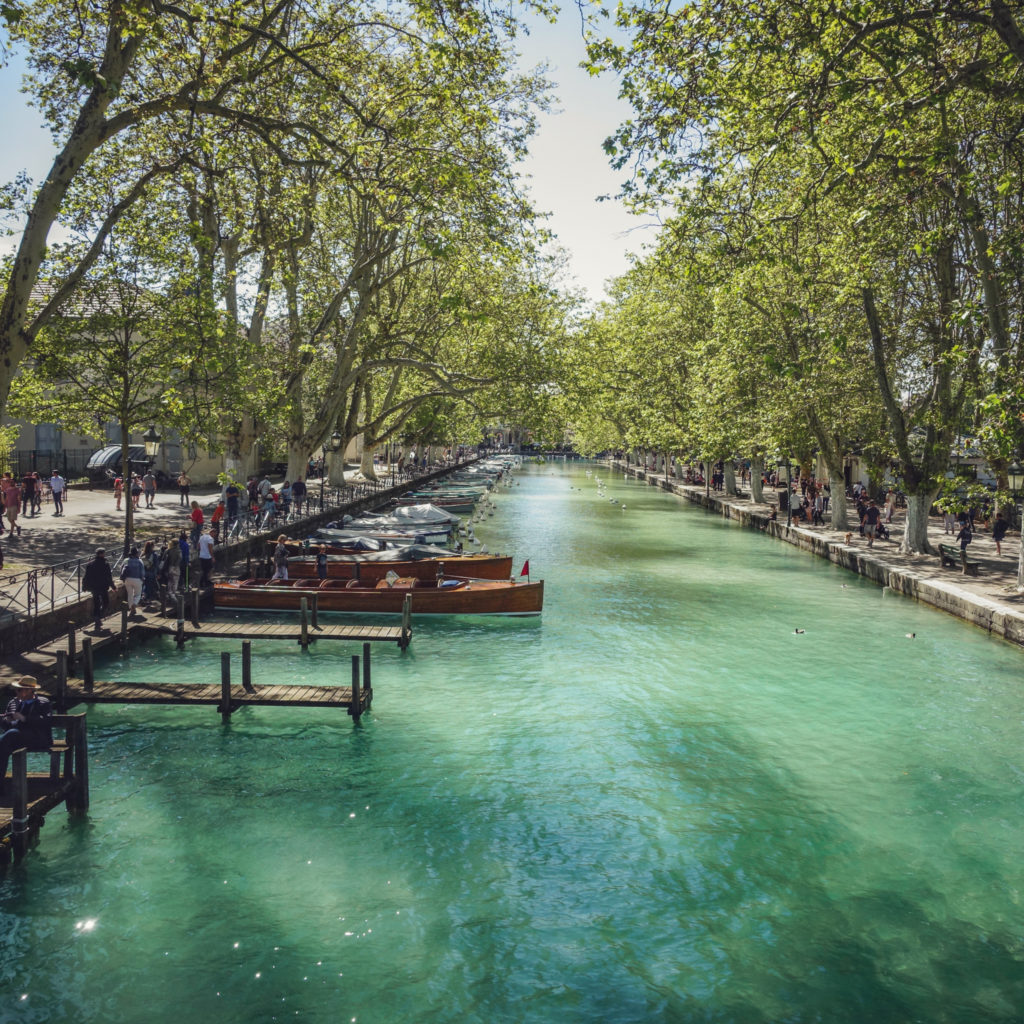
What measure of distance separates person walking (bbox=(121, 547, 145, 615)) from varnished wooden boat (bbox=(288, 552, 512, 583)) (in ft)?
19.8

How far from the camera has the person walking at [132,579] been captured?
18.8 metres

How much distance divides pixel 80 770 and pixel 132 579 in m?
9.02

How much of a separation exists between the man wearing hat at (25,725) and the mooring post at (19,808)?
1.87 ft

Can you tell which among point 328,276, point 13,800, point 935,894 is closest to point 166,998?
point 13,800

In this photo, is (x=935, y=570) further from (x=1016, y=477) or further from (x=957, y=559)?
(x=1016, y=477)

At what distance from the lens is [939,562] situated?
26.9 m

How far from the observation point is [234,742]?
13250 millimetres

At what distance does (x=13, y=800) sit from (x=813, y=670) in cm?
1428

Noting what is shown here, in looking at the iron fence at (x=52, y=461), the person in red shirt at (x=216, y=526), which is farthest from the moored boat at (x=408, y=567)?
the iron fence at (x=52, y=461)

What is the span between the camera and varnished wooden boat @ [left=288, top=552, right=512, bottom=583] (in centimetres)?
2438

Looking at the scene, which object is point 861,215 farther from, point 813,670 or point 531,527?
point 531,527

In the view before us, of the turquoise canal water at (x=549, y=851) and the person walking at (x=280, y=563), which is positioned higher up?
the person walking at (x=280, y=563)

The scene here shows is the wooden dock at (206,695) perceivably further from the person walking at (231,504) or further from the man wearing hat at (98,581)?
the person walking at (231,504)

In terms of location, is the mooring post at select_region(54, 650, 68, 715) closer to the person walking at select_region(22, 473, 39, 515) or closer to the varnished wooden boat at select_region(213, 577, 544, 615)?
the varnished wooden boat at select_region(213, 577, 544, 615)
